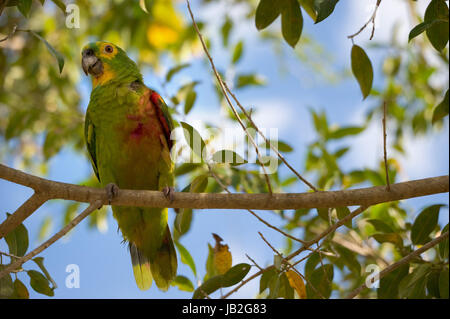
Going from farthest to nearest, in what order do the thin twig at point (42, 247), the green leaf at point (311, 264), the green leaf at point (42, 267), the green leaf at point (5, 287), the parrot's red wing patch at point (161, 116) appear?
the parrot's red wing patch at point (161, 116)
the green leaf at point (311, 264)
the green leaf at point (42, 267)
the green leaf at point (5, 287)
the thin twig at point (42, 247)

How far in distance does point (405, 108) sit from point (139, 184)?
2678 mm

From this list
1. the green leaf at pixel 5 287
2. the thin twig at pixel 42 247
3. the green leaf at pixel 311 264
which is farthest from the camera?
the green leaf at pixel 311 264

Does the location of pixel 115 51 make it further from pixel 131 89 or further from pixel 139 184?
pixel 139 184

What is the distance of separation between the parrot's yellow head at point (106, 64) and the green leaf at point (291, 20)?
1048mm

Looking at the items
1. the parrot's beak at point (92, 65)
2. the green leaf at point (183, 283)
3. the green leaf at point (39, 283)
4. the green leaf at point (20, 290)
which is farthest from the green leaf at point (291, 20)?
→ the green leaf at point (20, 290)

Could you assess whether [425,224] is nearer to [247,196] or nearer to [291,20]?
[247,196]

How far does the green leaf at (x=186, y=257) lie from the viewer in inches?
99.7

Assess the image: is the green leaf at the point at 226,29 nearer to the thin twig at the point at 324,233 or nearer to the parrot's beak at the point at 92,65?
the parrot's beak at the point at 92,65

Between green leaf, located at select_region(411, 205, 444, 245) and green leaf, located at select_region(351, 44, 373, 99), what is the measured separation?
0.63 m

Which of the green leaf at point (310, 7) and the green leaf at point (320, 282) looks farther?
the green leaf at point (320, 282)

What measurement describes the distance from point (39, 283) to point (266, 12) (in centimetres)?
155

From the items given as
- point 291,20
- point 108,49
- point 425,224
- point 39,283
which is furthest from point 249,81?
point 39,283

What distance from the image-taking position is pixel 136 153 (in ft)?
8.07
